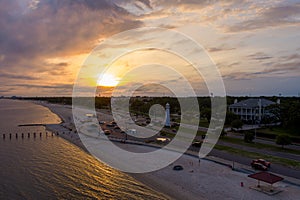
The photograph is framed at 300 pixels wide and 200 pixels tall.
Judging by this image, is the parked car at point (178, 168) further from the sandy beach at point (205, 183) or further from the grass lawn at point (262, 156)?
the grass lawn at point (262, 156)

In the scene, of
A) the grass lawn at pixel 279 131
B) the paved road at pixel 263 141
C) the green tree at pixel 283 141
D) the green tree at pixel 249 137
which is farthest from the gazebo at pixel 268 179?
the grass lawn at pixel 279 131

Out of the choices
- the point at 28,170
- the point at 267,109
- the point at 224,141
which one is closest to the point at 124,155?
the point at 28,170

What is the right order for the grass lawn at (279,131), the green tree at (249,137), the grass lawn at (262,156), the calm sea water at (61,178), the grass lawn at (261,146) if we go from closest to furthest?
1. the calm sea water at (61,178)
2. the grass lawn at (262,156)
3. the grass lawn at (261,146)
4. the green tree at (249,137)
5. the grass lawn at (279,131)

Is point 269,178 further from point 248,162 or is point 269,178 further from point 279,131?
point 279,131

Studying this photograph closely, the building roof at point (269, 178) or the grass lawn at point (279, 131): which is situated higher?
the grass lawn at point (279, 131)

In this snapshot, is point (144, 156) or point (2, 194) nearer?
point (2, 194)

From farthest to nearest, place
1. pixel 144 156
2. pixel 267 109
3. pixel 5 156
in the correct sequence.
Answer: pixel 267 109, pixel 5 156, pixel 144 156

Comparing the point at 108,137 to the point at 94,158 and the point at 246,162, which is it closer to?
the point at 94,158

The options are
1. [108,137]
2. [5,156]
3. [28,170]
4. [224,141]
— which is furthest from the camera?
[108,137]

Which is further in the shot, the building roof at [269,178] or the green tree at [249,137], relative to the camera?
the green tree at [249,137]
